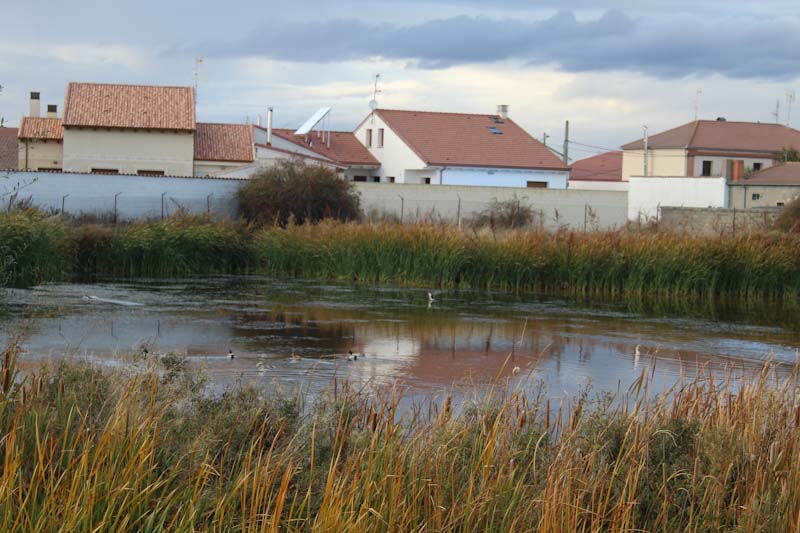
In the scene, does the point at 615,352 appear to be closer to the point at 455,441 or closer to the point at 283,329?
the point at 283,329

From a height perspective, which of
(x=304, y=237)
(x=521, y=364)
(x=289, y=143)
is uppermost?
(x=289, y=143)

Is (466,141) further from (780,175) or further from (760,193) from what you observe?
(780,175)

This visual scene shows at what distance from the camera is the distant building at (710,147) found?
73438mm

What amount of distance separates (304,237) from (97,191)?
1067 cm

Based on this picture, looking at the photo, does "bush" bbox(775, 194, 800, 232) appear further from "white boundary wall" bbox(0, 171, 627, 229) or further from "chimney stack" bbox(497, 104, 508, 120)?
"chimney stack" bbox(497, 104, 508, 120)

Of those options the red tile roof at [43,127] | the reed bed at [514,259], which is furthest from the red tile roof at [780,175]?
the red tile roof at [43,127]

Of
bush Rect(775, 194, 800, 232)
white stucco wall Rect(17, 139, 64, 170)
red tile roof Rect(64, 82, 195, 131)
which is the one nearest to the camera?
bush Rect(775, 194, 800, 232)

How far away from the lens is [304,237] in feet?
99.1

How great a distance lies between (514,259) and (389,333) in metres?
9.86

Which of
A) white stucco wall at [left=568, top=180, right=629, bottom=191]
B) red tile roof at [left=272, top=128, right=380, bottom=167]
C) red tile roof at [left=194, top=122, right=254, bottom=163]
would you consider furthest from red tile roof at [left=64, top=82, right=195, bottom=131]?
white stucco wall at [left=568, top=180, right=629, bottom=191]

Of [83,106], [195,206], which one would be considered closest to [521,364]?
[195,206]

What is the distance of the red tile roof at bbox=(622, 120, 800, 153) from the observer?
243 ft

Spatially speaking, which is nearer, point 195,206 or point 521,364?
point 521,364

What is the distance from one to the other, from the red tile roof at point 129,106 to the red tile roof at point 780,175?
29095 millimetres
